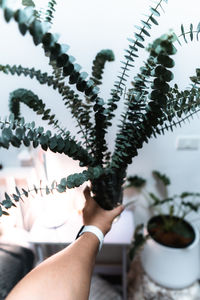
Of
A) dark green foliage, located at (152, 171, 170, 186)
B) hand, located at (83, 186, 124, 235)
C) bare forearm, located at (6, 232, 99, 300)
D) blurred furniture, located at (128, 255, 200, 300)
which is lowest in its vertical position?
blurred furniture, located at (128, 255, 200, 300)

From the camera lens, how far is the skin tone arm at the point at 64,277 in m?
0.79

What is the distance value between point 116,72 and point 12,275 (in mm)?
1206

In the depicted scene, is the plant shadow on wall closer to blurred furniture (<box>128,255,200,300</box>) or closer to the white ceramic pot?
the white ceramic pot

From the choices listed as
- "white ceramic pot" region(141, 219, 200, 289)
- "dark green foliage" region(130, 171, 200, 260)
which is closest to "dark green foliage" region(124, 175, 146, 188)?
"dark green foliage" region(130, 171, 200, 260)

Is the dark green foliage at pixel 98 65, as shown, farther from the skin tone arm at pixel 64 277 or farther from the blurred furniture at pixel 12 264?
the blurred furniture at pixel 12 264

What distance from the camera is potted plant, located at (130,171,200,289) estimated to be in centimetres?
163

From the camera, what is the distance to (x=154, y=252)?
170 cm

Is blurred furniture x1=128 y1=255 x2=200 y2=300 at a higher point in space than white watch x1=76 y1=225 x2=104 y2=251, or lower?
lower

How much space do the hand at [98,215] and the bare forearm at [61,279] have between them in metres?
0.16

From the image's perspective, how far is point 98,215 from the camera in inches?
45.8

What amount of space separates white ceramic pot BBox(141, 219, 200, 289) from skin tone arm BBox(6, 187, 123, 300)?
811 mm

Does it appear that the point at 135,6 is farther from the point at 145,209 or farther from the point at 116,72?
the point at 145,209

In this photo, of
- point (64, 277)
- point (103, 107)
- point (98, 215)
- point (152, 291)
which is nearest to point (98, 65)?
point (103, 107)

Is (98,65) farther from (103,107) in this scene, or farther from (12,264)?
(12,264)
